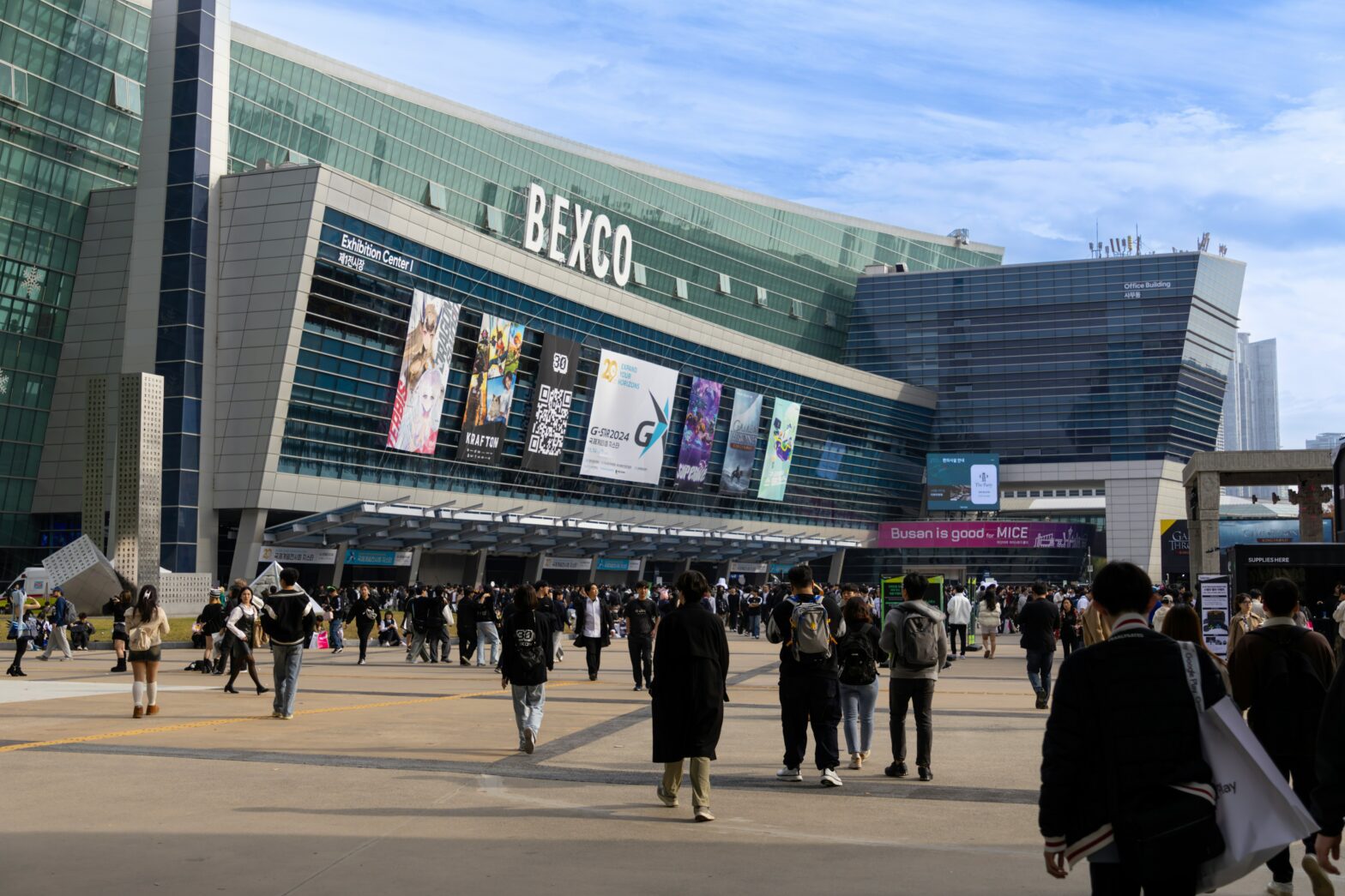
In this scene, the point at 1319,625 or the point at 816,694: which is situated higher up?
the point at 1319,625

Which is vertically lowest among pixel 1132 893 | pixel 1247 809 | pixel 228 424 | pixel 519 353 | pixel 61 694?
pixel 61 694

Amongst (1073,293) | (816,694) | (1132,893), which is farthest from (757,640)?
(1073,293)

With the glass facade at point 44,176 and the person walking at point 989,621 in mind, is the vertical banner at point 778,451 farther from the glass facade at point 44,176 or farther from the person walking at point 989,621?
the person walking at point 989,621

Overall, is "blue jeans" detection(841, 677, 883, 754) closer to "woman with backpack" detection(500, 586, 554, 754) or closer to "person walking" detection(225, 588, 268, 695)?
"woman with backpack" detection(500, 586, 554, 754)

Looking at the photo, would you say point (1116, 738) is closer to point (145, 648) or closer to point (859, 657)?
point (859, 657)

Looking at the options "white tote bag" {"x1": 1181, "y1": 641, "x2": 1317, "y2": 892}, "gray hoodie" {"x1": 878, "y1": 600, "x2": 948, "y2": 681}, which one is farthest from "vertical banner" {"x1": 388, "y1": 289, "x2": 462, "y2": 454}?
"white tote bag" {"x1": 1181, "y1": 641, "x2": 1317, "y2": 892}

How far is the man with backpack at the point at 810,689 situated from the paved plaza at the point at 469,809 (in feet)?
0.82

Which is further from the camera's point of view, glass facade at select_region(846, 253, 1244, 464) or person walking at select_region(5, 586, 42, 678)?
glass facade at select_region(846, 253, 1244, 464)

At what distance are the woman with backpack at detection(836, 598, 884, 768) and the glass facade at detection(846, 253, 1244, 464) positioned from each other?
100506 mm

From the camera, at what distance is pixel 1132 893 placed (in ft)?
14.9

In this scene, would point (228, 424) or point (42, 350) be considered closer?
point (228, 424)

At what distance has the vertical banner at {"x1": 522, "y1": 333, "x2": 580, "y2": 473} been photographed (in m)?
63.5

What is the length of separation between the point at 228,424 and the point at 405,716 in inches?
1496

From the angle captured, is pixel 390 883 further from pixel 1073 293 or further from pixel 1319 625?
pixel 1073 293
